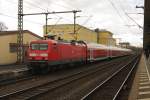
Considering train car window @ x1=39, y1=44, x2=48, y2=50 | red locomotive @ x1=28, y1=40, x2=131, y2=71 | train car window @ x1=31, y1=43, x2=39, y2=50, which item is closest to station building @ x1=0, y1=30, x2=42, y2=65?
red locomotive @ x1=28, y1=40, x2=131, y2=71

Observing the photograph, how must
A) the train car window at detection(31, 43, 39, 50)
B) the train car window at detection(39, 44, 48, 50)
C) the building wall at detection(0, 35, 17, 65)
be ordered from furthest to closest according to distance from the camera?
1. the building wall at detection(0, 35, 17, 65)
2. the train car window at detection(31, 43, 39, 50)
3. the train car window at detection(39, 44, 48, 50)

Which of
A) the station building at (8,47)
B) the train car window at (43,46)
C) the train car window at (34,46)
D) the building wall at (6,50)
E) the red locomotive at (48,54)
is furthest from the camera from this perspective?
the station building at (8,47)

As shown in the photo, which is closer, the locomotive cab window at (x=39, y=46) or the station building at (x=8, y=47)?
the locomotive cab window at (x=39, y=46)

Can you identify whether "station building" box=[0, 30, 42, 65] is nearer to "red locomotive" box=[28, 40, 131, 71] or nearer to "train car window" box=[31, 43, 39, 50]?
"red locomotive" box=[28, 40, 131, 71]

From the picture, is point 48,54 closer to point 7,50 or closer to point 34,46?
point 34,46

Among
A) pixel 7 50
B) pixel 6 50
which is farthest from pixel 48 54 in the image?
pixel 7 50

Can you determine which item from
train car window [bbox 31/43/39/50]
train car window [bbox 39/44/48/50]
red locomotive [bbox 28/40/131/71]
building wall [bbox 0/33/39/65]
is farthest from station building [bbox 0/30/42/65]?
train car window [bbox 39/44/48/50]

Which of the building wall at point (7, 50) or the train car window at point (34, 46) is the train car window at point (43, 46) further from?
the building wall at point (7, 50)

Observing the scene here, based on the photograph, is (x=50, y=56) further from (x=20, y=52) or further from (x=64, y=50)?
(x=20, y=52)

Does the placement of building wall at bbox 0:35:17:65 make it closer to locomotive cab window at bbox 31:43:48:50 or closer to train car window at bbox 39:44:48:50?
locomotive cab window at bbox 31:43:48:50

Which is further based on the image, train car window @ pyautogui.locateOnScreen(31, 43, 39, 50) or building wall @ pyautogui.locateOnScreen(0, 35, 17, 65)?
building wall @ pyautogui.locateOnScreen(0, 35, 17, 65)

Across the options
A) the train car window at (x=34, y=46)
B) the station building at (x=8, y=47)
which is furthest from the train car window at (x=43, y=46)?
the station building at (x=8, y=47)

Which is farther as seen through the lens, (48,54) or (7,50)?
(7,50)

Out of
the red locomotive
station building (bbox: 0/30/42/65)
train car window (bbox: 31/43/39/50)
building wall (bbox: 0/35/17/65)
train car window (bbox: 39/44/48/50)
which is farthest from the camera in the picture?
station building (bbox: 0/30/42/65)
